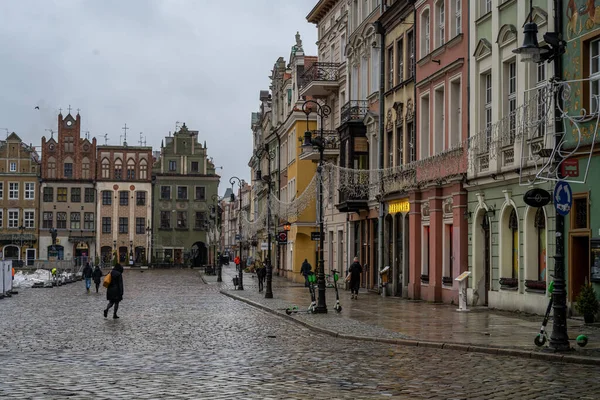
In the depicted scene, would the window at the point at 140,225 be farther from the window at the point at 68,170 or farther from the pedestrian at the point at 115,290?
the pedestrian at the point at 115,290

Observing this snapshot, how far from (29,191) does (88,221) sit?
7.72 m

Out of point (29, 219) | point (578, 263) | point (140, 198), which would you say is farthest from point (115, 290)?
point (140, 198)

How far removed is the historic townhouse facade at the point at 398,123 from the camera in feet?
118

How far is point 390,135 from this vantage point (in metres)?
38.9

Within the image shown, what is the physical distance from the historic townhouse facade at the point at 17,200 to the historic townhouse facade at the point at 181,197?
46.3 ft

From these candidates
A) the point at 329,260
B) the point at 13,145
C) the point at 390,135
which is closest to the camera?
the point at 390,135

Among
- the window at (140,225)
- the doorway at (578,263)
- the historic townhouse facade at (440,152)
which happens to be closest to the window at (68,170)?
the window at (140,225)

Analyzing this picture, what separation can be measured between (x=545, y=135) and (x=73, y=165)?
9212cm

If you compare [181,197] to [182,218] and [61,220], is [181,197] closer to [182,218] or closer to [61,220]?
[182,218]

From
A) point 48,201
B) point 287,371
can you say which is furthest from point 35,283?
point 48,201

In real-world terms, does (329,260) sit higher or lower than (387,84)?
lower

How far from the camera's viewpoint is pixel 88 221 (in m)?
109

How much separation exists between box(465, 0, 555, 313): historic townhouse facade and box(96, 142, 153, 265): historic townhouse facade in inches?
3292

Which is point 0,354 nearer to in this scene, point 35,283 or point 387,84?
point 387,84
